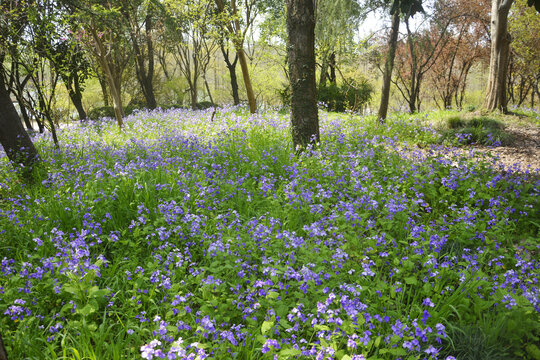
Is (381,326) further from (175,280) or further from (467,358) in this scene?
(175,280)

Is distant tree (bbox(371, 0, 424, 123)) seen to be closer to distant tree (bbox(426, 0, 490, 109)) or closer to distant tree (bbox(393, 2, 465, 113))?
distant tree (bbox(393, 2, 465, 113))

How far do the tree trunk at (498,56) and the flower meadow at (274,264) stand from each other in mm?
6128

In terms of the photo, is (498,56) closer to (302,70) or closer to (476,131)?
(476,131)

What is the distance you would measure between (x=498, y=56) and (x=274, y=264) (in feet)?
35.7

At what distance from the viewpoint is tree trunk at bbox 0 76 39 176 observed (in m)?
6.23

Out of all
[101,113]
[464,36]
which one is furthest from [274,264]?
[464,36]

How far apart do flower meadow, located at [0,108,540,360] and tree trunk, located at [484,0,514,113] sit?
241 inches

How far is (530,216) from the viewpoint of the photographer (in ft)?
13.9

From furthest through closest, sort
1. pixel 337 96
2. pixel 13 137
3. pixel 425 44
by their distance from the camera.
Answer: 1. pixel 337 96
2. pixel 425 44
3. pixel 13 137

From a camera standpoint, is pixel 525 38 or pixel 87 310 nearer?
pixel 87 310

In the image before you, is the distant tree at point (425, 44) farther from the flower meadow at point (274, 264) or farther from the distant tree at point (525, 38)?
the flower meadow at point (274, 264)

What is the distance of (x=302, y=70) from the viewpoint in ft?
20.1

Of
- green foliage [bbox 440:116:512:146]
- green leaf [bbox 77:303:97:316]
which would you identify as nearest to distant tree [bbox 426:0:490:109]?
green foliage [bbox 440:116:512:146]

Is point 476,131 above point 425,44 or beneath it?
beneath
